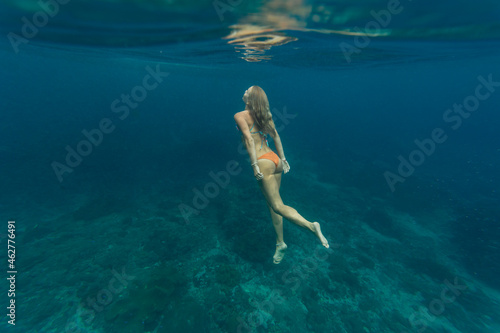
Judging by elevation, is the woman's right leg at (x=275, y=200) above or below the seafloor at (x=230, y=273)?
above

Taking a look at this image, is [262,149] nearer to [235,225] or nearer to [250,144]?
[250,144]

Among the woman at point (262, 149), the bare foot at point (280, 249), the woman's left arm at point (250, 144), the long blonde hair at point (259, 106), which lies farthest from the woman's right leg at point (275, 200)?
the bare foot at point (280, 249)

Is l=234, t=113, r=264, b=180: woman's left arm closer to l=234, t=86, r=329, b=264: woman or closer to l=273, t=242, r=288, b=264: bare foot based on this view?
l=234, t=86, r=329, b=264: woman

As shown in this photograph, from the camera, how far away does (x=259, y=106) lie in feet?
13.5

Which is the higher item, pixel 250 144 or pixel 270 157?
pixel 250 144

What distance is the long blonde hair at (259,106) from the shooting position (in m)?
4.11

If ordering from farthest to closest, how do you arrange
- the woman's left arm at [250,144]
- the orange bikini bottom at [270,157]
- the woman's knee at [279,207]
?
the orange bikini bottom at [270,157] < the woman's knee at [279,207] < the woman's left arm at [250,144]

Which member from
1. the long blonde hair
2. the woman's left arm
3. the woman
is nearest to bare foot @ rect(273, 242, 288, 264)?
the woman

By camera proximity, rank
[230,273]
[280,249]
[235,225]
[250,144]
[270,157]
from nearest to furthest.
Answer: [250,144]
[270,157]
[280,249]
[230,273]
[235,225]

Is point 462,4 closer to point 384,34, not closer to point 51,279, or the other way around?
point 384,34

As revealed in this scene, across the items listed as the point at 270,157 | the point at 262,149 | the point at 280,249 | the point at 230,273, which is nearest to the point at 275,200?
the point at 270,157

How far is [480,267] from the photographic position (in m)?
8.33

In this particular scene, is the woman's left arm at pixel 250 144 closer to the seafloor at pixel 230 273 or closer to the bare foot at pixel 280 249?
the bare foot at pixel 280 249

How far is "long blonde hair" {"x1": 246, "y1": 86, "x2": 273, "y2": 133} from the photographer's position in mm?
4105
